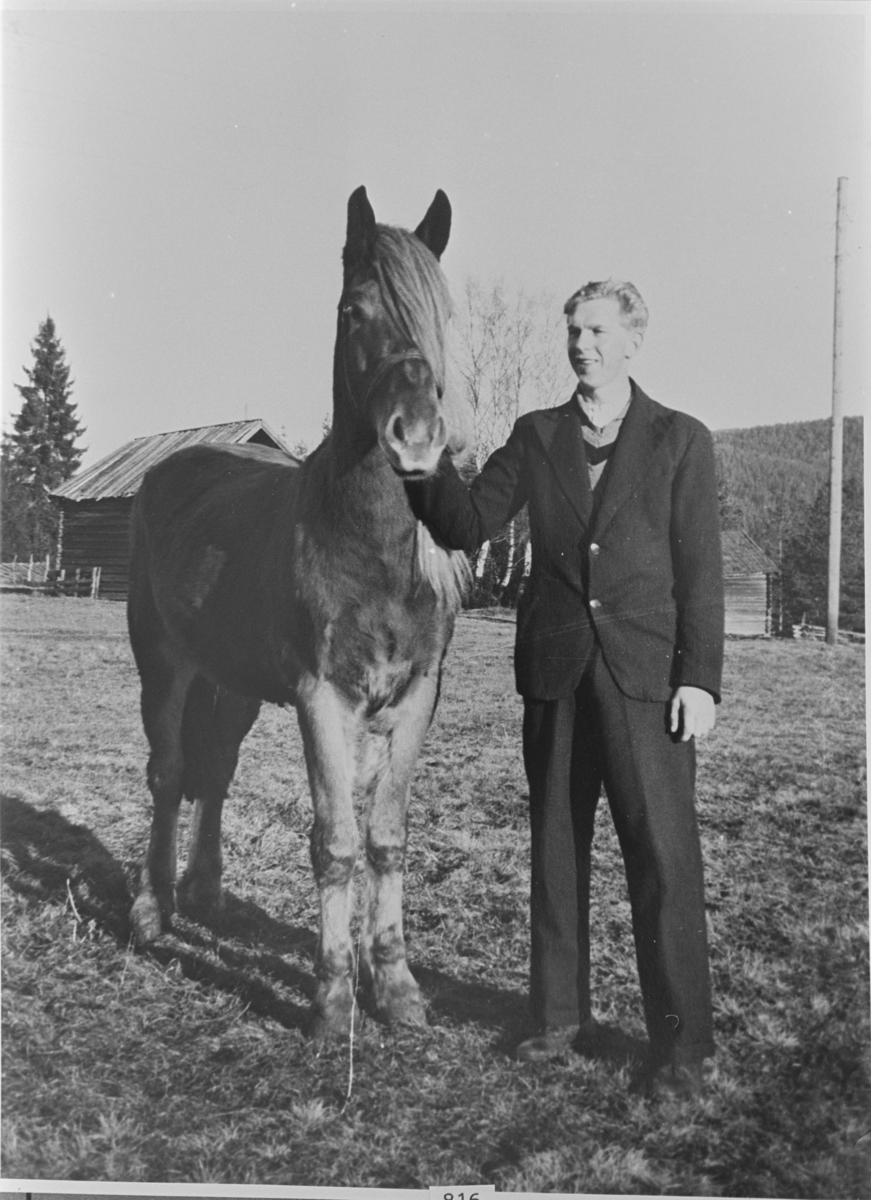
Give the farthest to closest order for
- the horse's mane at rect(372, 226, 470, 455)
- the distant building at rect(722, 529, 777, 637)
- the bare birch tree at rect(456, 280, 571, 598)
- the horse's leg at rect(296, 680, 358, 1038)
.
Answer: the distant building at rect(722, 529, 777, 637) < the bare birch tree at rect(456, 280, 571, 598) < the horse's leg at rect(296, 680, 358, 1038) < the horse's mane at rect(372, 226, 470, 455)

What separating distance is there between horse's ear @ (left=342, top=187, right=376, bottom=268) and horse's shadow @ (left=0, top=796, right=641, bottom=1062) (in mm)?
2083

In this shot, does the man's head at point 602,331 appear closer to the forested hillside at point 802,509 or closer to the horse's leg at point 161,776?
the forested hillside at point 802,509

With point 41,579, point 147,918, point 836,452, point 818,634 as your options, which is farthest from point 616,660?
point 41,579

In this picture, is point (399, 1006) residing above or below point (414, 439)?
below

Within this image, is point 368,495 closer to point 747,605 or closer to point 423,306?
point 423,306

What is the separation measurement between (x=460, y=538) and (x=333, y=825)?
90cm

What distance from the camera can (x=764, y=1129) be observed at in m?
2.50

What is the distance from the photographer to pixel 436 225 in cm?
261

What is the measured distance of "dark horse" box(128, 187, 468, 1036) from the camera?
7.89 ft

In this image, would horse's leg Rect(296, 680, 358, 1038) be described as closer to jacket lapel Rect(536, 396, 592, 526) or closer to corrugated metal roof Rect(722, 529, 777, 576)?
jacket lapel Rect(536, 396, 592, 526)

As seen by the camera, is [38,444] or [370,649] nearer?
[370,649]

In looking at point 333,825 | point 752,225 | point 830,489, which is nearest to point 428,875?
point 333,825

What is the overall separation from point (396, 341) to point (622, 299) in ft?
2.41

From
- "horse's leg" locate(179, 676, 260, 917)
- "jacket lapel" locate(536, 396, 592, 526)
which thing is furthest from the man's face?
"horse's leg" locate(179, 676, 260, 917)
